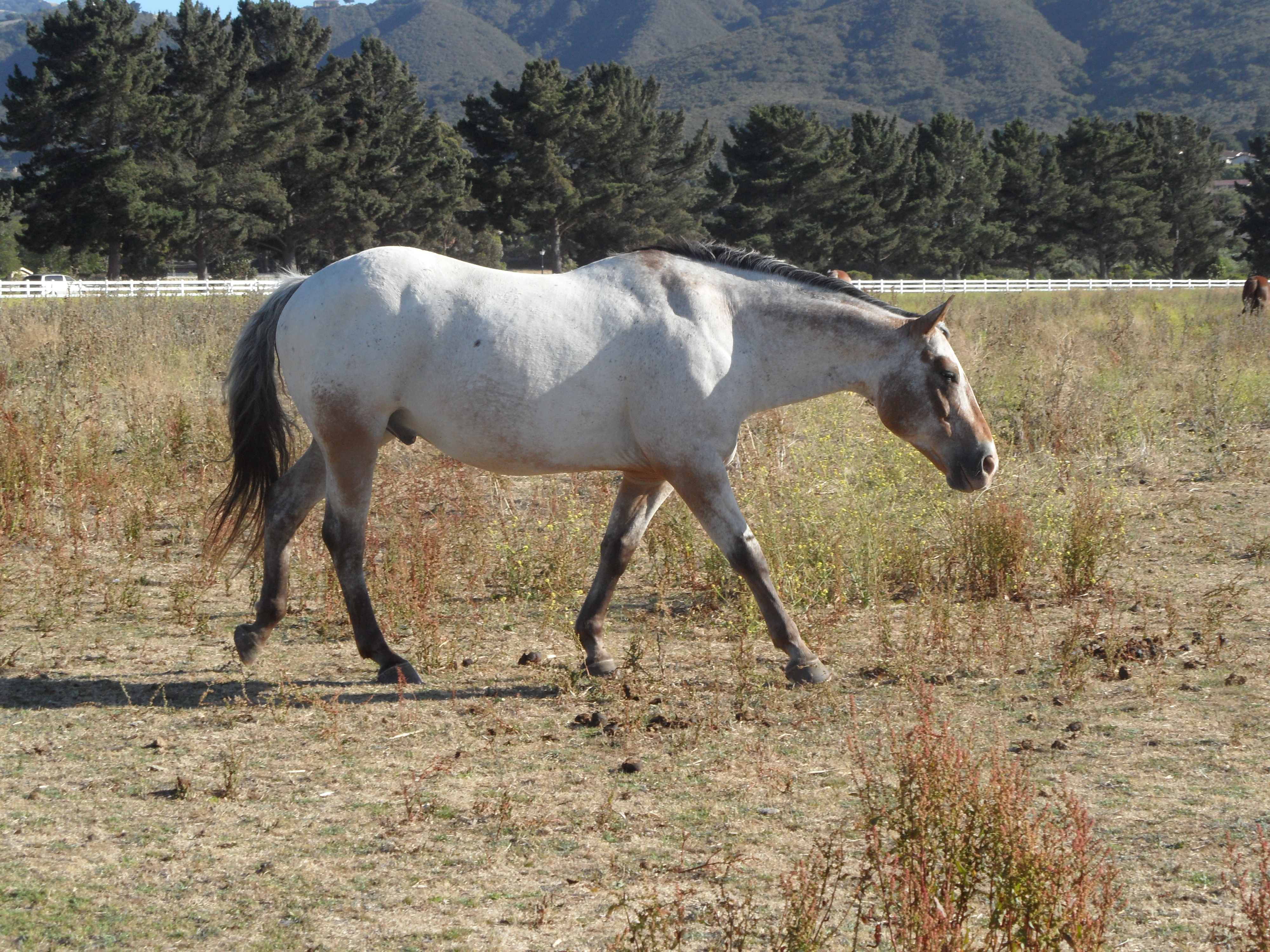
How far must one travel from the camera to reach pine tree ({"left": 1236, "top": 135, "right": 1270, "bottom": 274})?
65.5 meters

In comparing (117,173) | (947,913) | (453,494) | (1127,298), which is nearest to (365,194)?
(117,173)

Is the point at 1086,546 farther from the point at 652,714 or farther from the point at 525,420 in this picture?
the point at 525,420

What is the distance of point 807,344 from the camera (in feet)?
18.2

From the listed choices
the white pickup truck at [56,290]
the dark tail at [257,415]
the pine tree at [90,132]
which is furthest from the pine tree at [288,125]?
the dark tail at [257,415]

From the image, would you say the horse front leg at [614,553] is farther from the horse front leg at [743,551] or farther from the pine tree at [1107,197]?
the pine tree at [1107,197]

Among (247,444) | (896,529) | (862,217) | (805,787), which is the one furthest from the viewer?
(862,217)

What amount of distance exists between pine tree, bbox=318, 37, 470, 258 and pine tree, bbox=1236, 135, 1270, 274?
45713mm

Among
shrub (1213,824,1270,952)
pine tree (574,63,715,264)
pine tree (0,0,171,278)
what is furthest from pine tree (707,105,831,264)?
shrub (1213,824,1270,952)

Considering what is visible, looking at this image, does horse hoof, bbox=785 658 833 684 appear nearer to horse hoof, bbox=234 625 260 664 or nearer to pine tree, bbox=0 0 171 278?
horse hoof, bbox=234 625 260 664

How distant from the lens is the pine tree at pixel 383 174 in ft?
158

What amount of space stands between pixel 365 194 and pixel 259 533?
44.3 meters

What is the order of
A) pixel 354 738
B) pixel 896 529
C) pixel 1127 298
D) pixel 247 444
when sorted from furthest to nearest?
pixel 1127 298 → pixel 896 529 → pixel 247 444 → pixel 354 738

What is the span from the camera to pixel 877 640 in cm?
602

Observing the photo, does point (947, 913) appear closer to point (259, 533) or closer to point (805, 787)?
point (805, 787)
